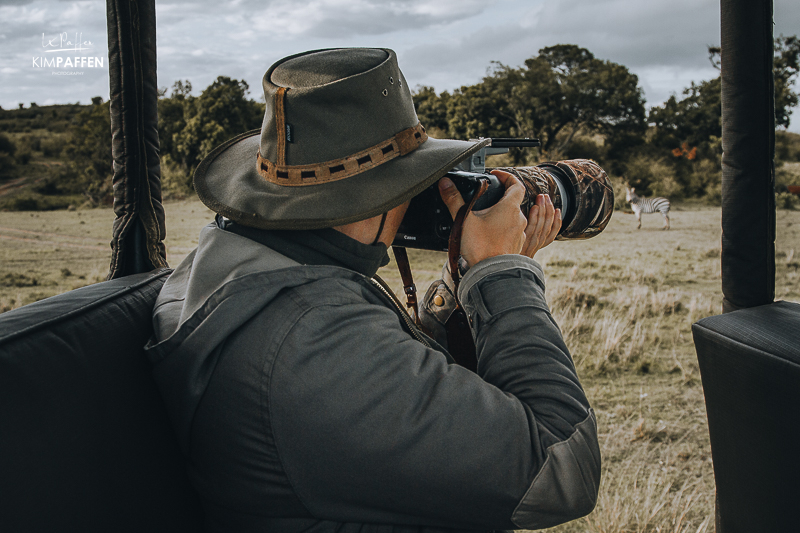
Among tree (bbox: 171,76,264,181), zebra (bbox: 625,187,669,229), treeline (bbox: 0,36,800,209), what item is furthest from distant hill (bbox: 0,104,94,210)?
zebra (bbox: 625,187,669,229)

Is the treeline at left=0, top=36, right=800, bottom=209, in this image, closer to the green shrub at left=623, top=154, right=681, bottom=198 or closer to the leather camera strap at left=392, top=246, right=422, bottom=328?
the green shrub at left=623, top=154, right=681, bottom=198

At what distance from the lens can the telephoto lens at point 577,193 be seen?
1075 mm

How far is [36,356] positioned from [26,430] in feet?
0.32

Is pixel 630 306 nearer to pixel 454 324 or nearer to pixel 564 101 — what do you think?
pixel 454 324

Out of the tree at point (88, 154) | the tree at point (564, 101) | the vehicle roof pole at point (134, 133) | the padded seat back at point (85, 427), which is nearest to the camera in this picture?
the padded seat back at point (85, 427)

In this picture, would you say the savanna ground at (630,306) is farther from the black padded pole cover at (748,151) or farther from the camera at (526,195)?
the camera at (526,195)

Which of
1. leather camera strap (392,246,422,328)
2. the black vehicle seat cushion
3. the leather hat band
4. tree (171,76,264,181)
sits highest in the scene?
tree (171,76,264,181)

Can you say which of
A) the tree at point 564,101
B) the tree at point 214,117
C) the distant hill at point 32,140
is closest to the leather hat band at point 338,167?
the distant hill at point 32,140

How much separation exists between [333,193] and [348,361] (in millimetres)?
240

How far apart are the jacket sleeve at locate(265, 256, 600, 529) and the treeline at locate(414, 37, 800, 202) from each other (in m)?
8.34

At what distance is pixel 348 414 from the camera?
60cm

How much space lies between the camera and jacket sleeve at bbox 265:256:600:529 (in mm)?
601

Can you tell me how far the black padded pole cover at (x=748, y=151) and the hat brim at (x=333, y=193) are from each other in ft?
1.60

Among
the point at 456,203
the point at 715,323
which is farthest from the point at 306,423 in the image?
the point at 715,323
